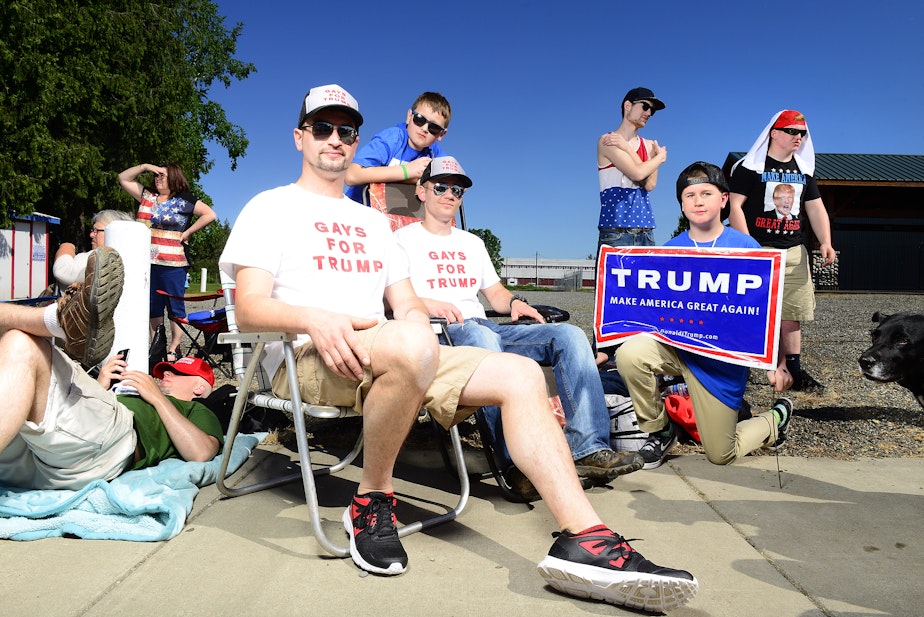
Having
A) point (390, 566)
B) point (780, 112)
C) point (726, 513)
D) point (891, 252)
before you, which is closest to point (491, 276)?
point (726, 513)

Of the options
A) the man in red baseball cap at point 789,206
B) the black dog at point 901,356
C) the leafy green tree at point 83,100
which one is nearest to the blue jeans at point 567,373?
the black dog at point 901,356

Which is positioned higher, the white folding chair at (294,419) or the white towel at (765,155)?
the white towel at (765,155)

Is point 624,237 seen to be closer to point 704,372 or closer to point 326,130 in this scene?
point 704,372

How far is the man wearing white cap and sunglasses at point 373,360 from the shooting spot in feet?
6.82

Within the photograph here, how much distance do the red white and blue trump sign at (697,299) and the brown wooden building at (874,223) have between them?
937 inches

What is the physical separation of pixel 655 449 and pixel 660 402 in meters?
0.46

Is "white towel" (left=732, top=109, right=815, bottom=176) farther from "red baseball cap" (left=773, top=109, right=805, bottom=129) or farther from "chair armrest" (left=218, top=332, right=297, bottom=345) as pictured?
"chair armrest" (left=218, top=332, right=297, bottom=345)

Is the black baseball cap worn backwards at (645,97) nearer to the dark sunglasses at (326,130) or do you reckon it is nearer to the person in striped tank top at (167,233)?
the dark sunglasses at (326,130)

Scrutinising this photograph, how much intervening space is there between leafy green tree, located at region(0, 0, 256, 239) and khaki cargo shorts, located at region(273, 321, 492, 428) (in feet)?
59.7

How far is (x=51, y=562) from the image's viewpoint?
2.34 meters

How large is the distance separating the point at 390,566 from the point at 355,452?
4.08 ft

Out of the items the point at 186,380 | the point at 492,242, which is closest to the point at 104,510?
the point at 186,380

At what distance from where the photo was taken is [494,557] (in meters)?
2.46

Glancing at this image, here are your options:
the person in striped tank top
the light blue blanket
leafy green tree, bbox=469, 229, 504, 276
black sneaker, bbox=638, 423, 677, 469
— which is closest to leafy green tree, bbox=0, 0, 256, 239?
the person in striped tank top
